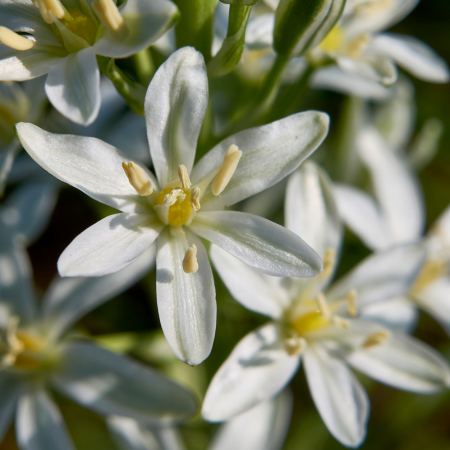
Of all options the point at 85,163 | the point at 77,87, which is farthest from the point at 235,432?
the point at 77,87

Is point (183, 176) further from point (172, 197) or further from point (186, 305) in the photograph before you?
point (186, 305)

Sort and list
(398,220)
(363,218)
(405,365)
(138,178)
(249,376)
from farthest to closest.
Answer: (398,220), (363,218), (405,365), (249,376), (138,178)

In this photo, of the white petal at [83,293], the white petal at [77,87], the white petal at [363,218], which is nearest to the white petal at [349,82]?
the white petal at [363,218]

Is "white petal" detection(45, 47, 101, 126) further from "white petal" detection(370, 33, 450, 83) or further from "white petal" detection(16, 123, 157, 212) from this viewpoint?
"white petal" detection(370, 33, 450, 83)

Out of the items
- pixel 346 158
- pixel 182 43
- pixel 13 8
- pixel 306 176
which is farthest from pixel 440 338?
pixel 13 8

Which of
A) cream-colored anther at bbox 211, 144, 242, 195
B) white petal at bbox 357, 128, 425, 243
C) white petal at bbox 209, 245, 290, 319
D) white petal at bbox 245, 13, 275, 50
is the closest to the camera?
cream-colored anther at bbox 211, 144, 242, 195

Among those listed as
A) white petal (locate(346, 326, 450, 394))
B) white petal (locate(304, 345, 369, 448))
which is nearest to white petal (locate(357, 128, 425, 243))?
white petal (locate(346, 326, 450, 394))
